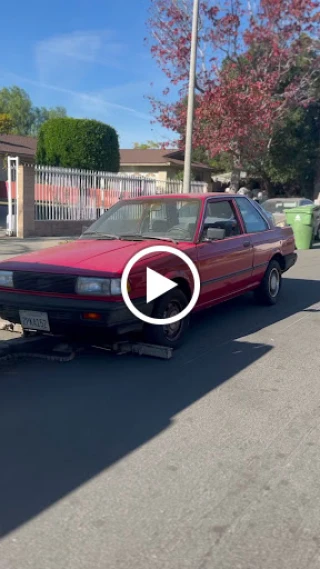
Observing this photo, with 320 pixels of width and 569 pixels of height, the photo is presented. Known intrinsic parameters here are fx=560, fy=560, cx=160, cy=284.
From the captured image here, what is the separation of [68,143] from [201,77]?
259 inches

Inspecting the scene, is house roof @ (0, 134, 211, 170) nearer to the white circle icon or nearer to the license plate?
the white circle icon

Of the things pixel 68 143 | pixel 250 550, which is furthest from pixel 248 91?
pixel 250 550

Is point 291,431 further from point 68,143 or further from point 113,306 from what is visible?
point 68,143

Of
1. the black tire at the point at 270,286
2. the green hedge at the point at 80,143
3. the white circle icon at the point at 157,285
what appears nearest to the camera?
the white circle icon at the point at 157,285

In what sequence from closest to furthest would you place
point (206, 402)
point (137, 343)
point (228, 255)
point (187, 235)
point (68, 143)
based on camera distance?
point (206, 402), point (137, 343), point (187, 235), point (228, 255), point (68, 143)

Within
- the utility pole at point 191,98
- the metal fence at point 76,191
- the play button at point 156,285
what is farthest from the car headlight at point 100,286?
the metal fence at point 76,191

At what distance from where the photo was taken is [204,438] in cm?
391

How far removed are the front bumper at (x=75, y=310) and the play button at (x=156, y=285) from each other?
0.34 ft

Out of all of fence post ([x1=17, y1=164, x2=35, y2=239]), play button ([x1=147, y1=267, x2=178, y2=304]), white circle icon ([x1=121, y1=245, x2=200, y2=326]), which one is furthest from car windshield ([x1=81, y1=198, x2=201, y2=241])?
fence post ([x1=17, y1=164, x2=35, y2=239])

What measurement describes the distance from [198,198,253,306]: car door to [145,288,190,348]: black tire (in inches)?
18.3

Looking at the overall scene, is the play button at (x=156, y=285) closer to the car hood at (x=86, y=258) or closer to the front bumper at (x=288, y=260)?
the car hood at (x=86, y=258)

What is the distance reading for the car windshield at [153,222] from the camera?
6.51 metres

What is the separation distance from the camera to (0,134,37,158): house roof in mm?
34287

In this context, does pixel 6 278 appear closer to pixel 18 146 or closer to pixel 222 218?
pixel 222 218
